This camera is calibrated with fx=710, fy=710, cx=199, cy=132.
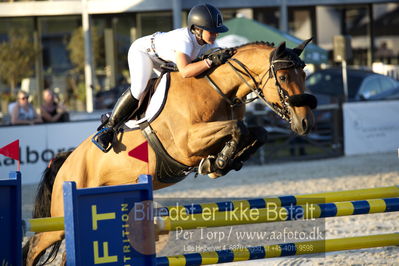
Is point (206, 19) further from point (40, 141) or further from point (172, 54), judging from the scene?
point (40, 141)

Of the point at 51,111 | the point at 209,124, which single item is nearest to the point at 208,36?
the point at 209,124

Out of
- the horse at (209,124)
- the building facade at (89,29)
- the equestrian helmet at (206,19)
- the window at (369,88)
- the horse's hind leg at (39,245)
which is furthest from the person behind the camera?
the building facade at (89,29)

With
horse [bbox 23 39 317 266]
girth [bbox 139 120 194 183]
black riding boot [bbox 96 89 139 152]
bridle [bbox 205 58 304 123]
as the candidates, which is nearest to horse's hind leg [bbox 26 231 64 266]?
horse [bbox 23 39 317 266]

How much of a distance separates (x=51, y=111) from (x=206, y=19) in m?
7.23

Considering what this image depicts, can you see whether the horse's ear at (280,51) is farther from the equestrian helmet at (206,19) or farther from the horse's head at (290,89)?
the equestrian helmet at (206,19)

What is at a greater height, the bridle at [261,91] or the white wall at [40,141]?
the bridle at [261,91]

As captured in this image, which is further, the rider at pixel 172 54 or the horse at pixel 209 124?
the rider at pixel 172 54

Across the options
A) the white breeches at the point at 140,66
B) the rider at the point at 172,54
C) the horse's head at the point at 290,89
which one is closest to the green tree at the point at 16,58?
the rider at the point at 172,54

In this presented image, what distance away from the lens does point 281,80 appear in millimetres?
4594

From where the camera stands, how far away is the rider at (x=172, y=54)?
191 inches

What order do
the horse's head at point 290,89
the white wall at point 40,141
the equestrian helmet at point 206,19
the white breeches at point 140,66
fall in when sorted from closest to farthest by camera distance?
the horse's head at point 290,89
the equestrian helmet at point 206,19
the white breeches at point 140,66
the white wall at point 40,141

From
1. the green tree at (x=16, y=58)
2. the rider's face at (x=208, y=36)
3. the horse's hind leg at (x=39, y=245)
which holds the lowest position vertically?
the horse's hind leg at (x=39, y=245)

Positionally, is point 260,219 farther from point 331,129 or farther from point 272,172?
point 331,129

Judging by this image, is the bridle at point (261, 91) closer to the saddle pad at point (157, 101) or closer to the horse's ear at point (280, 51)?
the horse's ear at point (280, 51)
